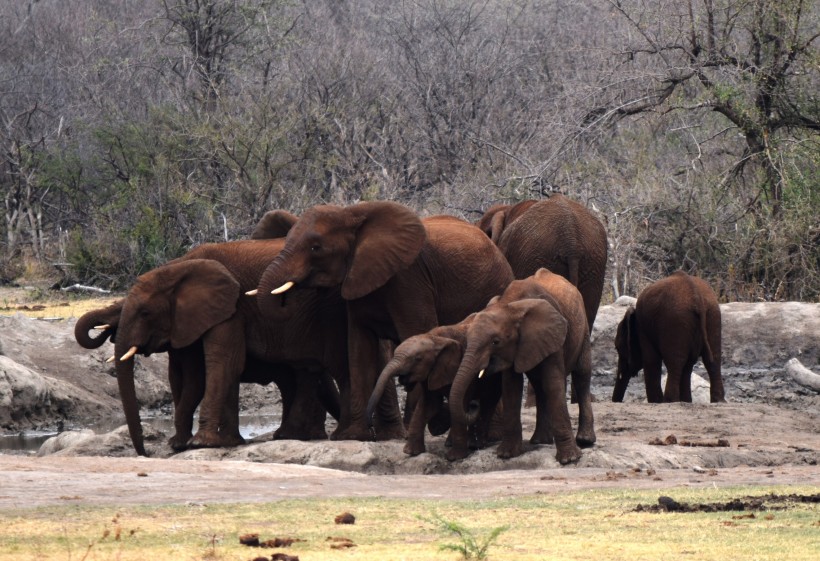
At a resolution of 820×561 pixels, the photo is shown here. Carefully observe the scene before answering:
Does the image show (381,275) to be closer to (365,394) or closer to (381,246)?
(381,246)

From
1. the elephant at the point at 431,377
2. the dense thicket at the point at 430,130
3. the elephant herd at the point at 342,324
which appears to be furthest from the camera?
the dense thicket at the point at 430,130

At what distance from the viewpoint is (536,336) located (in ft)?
42.7

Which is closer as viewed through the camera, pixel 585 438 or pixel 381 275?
pixel 585 438

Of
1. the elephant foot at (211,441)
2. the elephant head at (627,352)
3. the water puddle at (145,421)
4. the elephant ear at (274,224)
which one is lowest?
the water puddle at (145,421)

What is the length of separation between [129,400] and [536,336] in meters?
4.10

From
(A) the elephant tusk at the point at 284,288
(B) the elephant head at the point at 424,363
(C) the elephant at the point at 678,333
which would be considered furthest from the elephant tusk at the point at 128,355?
(C) the elephant at the point at 678,333

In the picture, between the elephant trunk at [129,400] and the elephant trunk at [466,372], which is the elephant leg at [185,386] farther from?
the elephant trunk at [466,372]

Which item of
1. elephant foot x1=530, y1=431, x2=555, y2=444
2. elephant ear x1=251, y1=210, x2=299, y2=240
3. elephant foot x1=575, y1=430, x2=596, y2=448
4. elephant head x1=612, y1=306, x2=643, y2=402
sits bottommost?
elephant head x1=612, y1=306, x2=643, y2=402

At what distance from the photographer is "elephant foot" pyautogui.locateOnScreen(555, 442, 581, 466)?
13.1m

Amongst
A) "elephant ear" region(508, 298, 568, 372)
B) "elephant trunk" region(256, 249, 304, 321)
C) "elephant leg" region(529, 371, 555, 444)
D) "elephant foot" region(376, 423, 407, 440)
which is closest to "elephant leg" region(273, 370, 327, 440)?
"elephant foot" region(376, 423, 407, 440)

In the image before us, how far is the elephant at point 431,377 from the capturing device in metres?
13.2

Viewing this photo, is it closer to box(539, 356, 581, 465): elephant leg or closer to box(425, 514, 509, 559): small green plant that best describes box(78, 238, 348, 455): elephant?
box(539, 356, 581, 465): elephant leg

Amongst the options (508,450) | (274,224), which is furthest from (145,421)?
(508,450)

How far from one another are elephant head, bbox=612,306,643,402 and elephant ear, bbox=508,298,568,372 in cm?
606
